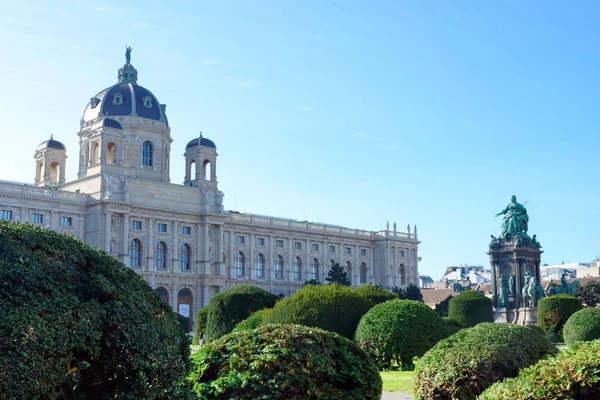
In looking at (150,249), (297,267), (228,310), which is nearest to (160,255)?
(150,249)

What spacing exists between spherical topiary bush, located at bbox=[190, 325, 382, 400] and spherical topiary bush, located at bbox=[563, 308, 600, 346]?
2006 centimetres

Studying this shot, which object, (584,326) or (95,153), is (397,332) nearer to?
(584,326)

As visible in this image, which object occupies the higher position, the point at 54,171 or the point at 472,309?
the point at 54,171

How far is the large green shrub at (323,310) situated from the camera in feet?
72.6

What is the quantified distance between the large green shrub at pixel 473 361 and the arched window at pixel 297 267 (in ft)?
211

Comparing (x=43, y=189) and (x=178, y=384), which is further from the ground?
(x=43, y=189)

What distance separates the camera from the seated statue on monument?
44156 millimetres

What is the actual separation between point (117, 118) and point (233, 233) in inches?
592

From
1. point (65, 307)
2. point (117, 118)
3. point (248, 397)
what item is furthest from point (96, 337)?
point (117, 118)

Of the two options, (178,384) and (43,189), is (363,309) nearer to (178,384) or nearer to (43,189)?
(178,384)

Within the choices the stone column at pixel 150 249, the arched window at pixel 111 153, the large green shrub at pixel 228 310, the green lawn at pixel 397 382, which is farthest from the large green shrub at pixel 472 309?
the arched window at pixel 111 153

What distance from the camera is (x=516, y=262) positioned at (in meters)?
42.7

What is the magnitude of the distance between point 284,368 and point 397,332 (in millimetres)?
11308

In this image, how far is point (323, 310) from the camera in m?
22.3
